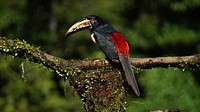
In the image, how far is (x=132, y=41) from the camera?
12.0m

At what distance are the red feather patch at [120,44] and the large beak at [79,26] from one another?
1.02 ft

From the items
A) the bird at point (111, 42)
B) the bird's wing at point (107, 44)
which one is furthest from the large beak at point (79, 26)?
the bird's wing at point (107, 44)

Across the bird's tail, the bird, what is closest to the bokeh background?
the bird

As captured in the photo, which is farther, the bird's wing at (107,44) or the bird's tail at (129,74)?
the bird's wing at (107,44)

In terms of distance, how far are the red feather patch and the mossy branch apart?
0.43m

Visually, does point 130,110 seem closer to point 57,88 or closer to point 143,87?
point 143,87

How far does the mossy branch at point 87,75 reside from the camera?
6.07m

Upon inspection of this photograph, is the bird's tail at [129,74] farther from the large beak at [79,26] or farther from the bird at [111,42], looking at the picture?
the large beak at [79,26]

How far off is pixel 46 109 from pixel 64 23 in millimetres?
1438

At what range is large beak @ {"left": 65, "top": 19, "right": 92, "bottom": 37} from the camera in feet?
22.5

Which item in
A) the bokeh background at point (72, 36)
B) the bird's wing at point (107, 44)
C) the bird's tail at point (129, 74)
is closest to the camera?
the bird's tail at point (129, 74)

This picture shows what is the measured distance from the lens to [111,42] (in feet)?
22.4

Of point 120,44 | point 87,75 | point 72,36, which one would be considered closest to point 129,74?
point 87,75

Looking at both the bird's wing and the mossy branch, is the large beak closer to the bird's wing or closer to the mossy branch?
the bird's wing
